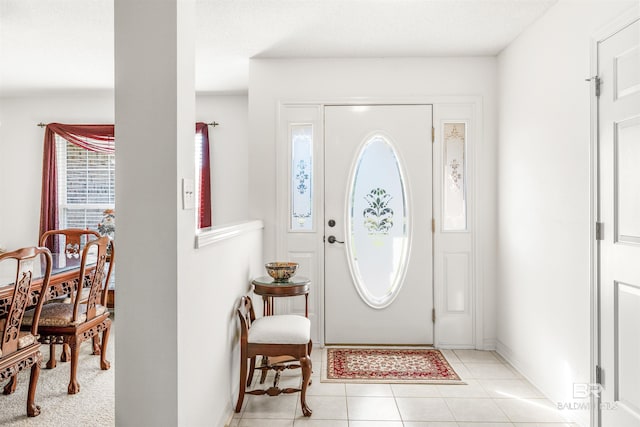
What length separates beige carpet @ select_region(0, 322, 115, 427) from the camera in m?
2.46

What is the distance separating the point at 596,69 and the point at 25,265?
3424 millimetres

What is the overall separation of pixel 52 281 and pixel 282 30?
2452 mm

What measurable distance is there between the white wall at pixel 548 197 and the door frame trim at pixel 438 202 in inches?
6.4

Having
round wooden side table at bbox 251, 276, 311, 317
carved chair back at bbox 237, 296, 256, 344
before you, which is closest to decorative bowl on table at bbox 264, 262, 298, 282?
round wooden side table at bbox 251, 276, 311, 317

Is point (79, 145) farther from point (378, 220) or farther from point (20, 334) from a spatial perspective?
point (378, 220)

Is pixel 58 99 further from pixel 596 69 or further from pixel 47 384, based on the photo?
pixel 596 69

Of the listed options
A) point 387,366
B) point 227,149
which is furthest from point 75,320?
point 227,149

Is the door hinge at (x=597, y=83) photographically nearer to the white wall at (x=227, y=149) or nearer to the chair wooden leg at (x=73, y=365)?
the chair wooden leg at (x=73, y=365)

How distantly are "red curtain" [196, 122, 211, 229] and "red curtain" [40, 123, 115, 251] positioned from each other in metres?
1.10

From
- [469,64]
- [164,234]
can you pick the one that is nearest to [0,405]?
[164,234]

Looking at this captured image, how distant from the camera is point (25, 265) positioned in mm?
2480

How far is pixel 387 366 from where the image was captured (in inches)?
130

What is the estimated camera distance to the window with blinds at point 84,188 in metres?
5.08

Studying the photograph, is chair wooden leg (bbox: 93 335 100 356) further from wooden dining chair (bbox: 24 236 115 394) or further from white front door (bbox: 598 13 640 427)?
white front door (bbox: 598 13 640 427)
